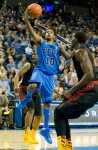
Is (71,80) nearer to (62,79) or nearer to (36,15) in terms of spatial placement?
(62,79)

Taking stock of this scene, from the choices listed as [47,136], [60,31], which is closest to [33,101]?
[47,136]

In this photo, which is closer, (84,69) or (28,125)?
(84,69)

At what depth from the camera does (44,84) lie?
27.6 feet

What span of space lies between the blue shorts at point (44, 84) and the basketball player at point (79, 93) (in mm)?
2049

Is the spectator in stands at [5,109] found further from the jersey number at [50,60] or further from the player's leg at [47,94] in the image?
the jersey number at [50,60]

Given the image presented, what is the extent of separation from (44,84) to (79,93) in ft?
7.47

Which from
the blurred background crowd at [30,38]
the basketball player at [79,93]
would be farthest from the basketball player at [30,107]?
the basketball player at [79,93]

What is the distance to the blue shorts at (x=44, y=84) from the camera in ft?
27.2

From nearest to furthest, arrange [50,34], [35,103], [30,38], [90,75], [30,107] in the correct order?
[90,75] → [50,34] → [30,107] → [35,103] → [30,38]

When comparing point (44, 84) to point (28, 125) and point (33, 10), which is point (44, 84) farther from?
point (33, 10)

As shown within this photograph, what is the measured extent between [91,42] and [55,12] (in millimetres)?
5361

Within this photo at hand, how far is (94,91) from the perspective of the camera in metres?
6.22

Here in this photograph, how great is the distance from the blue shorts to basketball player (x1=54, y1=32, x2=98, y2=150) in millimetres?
2049

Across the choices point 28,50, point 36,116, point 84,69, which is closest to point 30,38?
point 28,50
